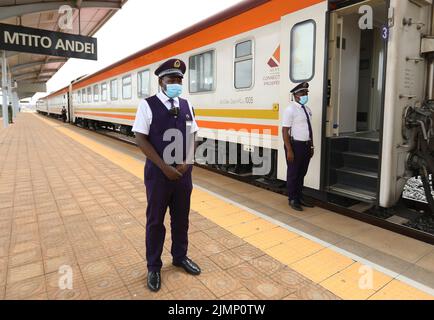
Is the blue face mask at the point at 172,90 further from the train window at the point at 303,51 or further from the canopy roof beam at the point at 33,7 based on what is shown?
the canopy roof beam at the point at 33,7

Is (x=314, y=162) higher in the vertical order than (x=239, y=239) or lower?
higher

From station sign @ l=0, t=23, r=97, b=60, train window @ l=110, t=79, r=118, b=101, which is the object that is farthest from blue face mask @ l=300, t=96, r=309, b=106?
train window @ l=110, t=79, r=118, b=101

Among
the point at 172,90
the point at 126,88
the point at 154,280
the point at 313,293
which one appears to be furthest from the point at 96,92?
the point at 313,293

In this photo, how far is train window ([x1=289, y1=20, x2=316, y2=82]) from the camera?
4.32 m

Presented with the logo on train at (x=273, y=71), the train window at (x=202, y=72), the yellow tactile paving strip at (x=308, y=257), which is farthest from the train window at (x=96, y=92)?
the yellow tactile paving strip at (x=308, y=257)

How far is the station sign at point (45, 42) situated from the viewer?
9.03 meters

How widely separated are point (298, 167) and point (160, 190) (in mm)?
2353

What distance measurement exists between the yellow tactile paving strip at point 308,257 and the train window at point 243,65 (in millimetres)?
2078

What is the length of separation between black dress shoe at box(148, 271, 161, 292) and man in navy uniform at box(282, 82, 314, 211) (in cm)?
243

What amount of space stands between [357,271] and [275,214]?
1587mm

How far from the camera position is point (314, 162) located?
4492 mm
